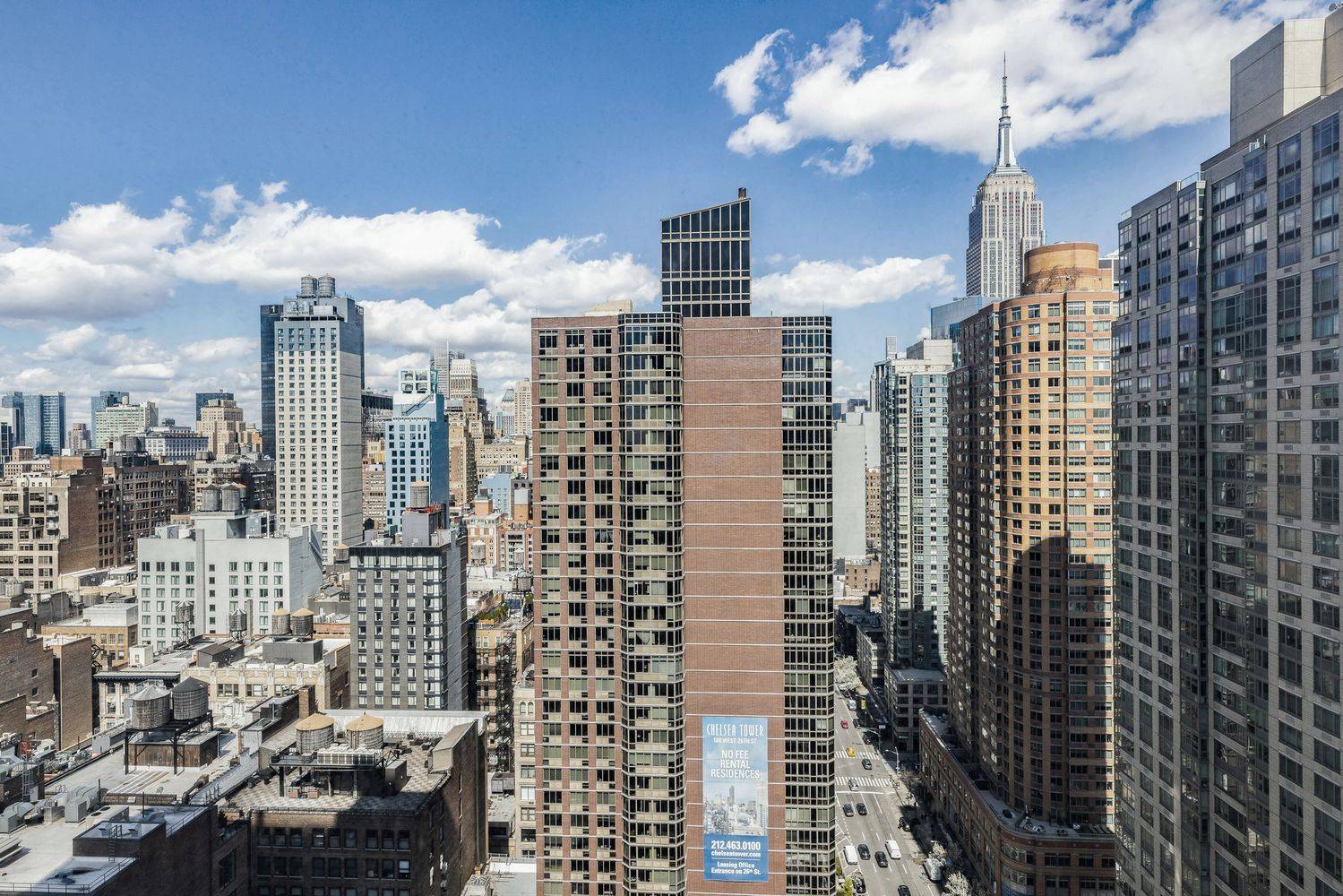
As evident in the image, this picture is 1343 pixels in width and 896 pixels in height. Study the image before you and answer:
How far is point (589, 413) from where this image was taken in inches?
3506

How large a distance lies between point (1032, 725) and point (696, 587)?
2485 inches

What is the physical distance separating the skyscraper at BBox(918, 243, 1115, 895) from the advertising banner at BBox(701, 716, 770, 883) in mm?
47299

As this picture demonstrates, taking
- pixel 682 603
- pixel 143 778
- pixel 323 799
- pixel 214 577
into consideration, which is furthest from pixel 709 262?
pixel 214 577

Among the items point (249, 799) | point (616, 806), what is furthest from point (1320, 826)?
point (249, 799)

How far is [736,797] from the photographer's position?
83875mm

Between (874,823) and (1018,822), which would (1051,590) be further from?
(874,823)

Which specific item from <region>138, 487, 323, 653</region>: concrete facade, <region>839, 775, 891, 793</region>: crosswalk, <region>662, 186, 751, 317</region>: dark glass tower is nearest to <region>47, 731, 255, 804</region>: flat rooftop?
<region>662, 186, 751, 317</region>: dark glass tower

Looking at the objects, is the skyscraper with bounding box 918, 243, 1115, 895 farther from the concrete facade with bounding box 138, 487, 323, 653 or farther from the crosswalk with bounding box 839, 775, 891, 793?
the concrete facade with bounding box 138, 487, 323, 653

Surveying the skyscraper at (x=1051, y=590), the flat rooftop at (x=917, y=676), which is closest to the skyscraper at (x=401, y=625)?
the skyscraper at (x=1051, y=590)

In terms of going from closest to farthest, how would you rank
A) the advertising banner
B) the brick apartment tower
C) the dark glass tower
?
the advertising banner, the brick apartment tower, the dark glass tower

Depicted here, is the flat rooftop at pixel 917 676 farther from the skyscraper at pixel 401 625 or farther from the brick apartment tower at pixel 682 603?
the skyscraper at pixel 401 625

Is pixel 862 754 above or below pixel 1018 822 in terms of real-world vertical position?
below

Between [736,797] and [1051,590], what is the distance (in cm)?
5960

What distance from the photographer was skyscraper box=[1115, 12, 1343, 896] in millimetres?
52375
